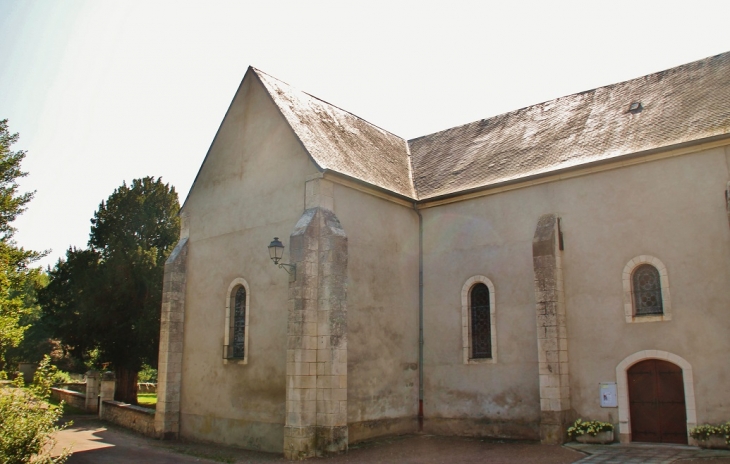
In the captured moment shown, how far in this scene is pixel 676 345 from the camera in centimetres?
1292

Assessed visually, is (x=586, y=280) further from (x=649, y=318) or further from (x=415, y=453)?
(x=415, y=453)

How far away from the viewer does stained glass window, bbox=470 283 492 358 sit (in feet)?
52.7

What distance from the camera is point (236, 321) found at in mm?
17188

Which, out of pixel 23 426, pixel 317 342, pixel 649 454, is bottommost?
pixel 649 454

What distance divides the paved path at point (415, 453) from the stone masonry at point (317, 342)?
0.57m

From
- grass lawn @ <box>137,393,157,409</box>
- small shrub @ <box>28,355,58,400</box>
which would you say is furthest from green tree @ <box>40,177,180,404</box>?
small shrub @ <box>28,355,58,400</box>

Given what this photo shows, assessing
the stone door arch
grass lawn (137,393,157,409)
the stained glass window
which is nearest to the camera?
the stone door arch

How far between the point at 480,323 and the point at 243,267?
6995 mm

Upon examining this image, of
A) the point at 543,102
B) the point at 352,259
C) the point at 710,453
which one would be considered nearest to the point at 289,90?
the point at 352,259

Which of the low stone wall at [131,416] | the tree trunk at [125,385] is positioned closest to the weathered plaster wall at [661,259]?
A: the low stone wall at [131,416]

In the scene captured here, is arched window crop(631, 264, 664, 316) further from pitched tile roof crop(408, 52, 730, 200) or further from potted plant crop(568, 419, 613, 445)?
pitched tile roof crop(408, 52, 730, 200)

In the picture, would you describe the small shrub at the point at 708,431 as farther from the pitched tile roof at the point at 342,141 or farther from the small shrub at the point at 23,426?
the small shrub at the point at 23,426

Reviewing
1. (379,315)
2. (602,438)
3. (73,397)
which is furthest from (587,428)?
(73,397)

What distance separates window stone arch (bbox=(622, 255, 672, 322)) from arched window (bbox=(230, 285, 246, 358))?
399 inches
